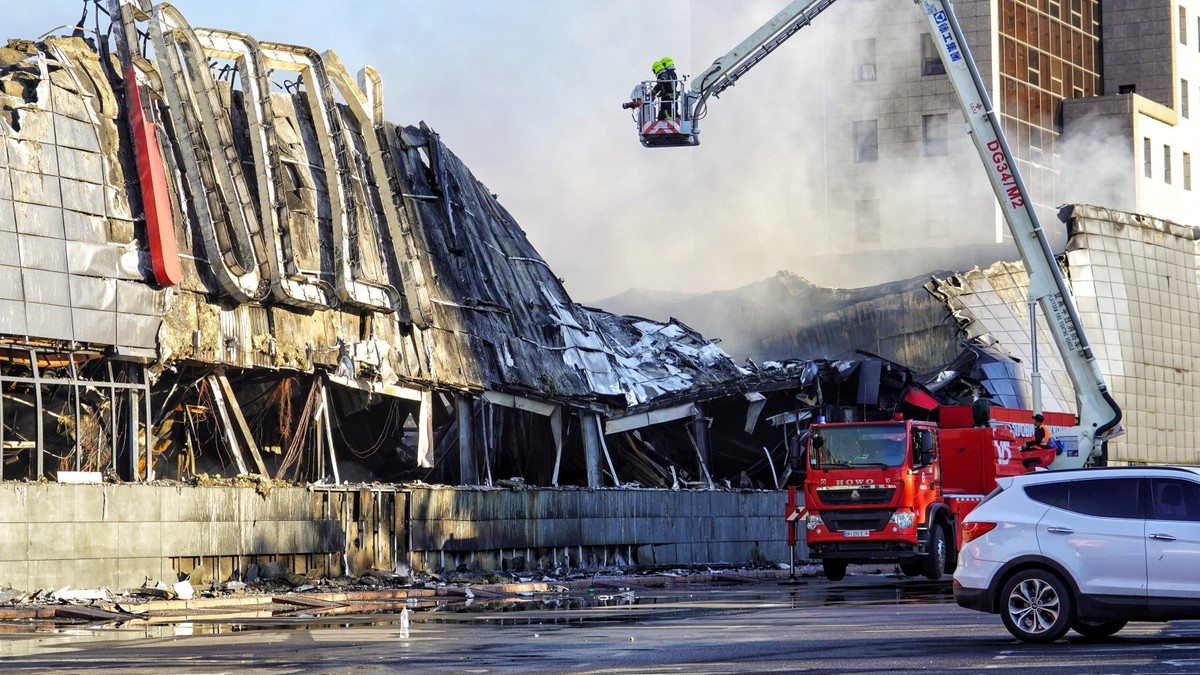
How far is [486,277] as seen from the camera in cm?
3475

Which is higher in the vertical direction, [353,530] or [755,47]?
[755,47]

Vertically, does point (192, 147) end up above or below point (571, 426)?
above

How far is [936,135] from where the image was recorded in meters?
86.6

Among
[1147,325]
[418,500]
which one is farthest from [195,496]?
[1147,325]

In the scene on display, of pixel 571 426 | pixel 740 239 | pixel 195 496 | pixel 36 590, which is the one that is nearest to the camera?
pixel 36 590

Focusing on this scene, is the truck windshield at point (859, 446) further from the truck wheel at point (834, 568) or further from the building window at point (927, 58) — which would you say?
the building window at point (927, 58)

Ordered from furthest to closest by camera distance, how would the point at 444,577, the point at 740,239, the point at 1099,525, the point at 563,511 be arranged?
1. the point at 740,239
2. the point at 563,511
3. the point at 444,577
4. the point at 1099,525

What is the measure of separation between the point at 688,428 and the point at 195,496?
650 inches

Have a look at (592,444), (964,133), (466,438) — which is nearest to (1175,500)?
(466,438)

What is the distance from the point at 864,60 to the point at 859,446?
6468cm

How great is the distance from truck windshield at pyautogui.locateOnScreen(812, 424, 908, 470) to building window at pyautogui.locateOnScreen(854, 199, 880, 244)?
61107 mm

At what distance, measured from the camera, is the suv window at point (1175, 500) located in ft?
47.0

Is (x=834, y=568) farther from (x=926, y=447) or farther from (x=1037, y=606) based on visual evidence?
(x=1037, y=606)

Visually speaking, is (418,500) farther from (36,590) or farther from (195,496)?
(36,590)
